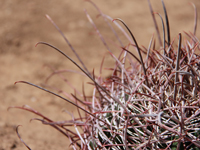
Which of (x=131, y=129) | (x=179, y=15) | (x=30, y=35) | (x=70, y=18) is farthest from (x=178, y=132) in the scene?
(x=179, y=15)

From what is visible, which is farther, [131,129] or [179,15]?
[179,15]

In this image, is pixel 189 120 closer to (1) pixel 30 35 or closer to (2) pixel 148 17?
(1) pixel 30 35

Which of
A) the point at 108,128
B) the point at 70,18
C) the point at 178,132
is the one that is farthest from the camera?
the point at 70,18

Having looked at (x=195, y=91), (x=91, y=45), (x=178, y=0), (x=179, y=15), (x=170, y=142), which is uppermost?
(x=178, y=0)

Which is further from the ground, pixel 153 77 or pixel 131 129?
pixel 153 77

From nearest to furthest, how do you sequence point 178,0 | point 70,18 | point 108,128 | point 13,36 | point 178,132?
point 178,132
point 108,128
point 13,36
point 70,18
point 178,0

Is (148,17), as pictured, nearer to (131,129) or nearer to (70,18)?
(70,18)

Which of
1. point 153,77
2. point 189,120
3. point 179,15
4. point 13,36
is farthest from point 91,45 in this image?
point 189,120
